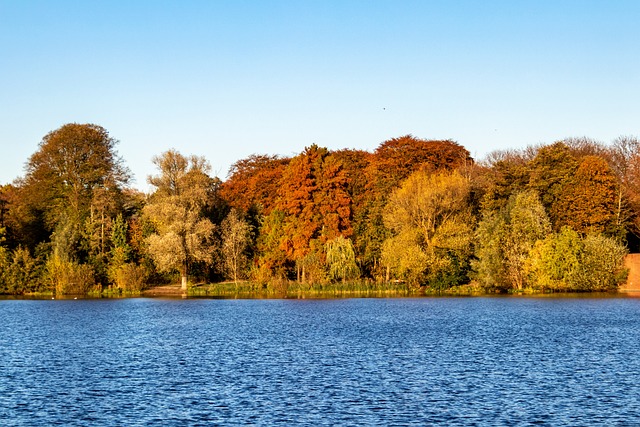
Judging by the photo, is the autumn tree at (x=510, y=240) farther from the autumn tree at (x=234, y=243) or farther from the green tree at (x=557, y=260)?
the autumn tree at (x=234, y=243)

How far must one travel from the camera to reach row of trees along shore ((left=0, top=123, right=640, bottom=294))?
7494 centimetres

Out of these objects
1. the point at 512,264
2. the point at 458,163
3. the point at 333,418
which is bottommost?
the point at 333,418

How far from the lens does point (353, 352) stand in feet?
119

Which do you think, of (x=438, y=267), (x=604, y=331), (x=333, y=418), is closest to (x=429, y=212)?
(x=438, y=267)

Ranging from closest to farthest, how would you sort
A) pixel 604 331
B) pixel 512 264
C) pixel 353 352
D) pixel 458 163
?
pixel 353 352 < pixel 604 331 < pixel 512 264 < pixel 458 163

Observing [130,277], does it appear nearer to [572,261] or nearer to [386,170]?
[386,170]

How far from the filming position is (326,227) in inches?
3223

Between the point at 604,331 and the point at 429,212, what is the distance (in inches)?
1383

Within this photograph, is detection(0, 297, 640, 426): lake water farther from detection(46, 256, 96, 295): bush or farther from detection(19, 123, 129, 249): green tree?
detection(19, 123, 129, 249): green tree

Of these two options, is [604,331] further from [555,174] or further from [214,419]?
[555,174]

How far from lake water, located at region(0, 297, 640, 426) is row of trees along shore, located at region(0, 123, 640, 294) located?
62.0ft

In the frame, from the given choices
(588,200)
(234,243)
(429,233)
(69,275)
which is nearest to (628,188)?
(588,200)

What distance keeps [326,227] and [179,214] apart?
14980 mm

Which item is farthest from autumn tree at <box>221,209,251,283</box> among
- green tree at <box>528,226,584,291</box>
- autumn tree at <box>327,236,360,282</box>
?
green tree at <box>528,226,584,291</box>
